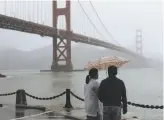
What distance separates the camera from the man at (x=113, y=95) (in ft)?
18.3

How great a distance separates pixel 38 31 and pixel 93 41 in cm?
1061

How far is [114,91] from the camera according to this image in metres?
5.59

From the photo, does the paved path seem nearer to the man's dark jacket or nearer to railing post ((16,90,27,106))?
railing post ((16,90,27,106))

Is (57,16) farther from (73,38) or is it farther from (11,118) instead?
(11,118)

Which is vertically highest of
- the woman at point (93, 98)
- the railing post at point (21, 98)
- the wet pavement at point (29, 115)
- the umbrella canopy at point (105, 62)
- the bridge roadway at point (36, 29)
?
the bridge roadway at point (36, 29)

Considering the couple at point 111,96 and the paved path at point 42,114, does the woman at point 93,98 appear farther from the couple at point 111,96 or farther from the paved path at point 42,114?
the paved path at point 42,114

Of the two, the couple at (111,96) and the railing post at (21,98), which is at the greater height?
the couple at (111,96)

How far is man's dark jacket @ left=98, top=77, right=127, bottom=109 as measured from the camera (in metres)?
5.57

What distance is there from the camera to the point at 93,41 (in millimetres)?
62188

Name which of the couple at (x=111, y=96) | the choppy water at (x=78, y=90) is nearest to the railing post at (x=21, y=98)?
the choppy water at (x=78, y=90)

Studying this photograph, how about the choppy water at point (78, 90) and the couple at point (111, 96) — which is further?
the choppy water at point (78, 90)

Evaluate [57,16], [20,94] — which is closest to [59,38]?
[57,16]

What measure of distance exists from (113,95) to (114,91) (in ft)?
0.21

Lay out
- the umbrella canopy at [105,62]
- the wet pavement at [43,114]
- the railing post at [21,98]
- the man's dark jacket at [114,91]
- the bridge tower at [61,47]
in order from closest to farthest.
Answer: the man's dark jacket at [114,91]
the umbrella canopy at [105,62]
the wet pavement at [43,114]
the railing post at [21,98]
the bridge tower at [61,47]
